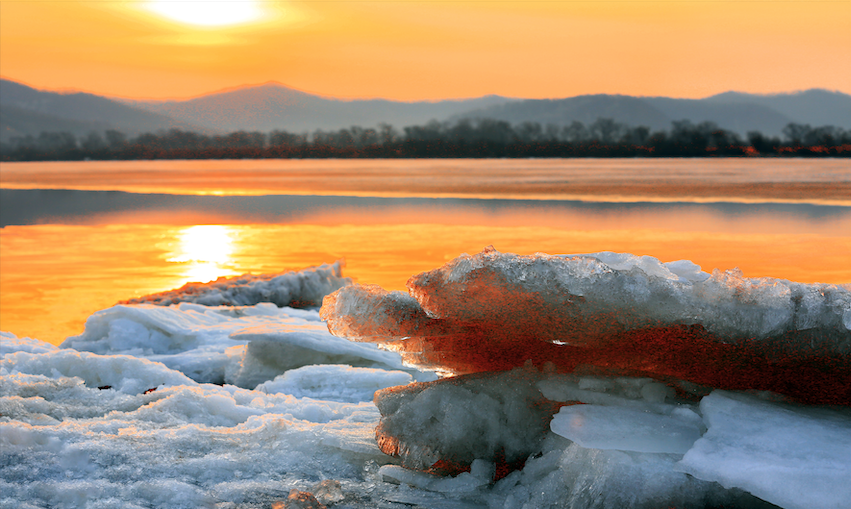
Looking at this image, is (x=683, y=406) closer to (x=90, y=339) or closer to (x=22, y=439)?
(x=22, y=439)

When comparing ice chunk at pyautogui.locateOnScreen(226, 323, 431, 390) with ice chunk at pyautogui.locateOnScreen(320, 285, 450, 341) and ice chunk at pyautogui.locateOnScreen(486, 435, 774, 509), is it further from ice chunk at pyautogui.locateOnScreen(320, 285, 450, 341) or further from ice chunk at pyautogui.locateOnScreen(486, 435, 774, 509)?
ice chunk at pyautogui.locateOnScreen(486, 435, 774, 509)

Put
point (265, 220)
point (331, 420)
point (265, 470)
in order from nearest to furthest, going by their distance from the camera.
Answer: point (265, 470) < point (331, 420) < point (265, 220)

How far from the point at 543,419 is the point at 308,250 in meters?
10.9

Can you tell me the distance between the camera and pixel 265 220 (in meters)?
19.1

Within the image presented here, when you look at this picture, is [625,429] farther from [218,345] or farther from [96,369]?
[218,345]

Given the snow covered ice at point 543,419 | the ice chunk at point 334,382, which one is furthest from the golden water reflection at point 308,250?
the snow covered ice at point 543,419

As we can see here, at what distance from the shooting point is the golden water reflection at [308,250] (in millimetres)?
9297

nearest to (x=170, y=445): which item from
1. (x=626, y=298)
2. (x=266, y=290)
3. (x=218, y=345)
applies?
(x=626, y=298)

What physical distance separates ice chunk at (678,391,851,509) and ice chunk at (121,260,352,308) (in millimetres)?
6518

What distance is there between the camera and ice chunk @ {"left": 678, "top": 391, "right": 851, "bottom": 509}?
205 cm

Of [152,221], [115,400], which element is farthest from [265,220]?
[115,400]

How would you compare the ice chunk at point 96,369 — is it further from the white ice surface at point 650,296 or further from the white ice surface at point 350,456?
the white ice surface at point 650,296

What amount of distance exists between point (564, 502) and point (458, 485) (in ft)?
1.40

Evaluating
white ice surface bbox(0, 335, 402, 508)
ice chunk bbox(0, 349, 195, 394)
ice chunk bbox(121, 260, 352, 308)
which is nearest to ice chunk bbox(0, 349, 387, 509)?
white ice surface bbox(0, 335, 402, 508)
